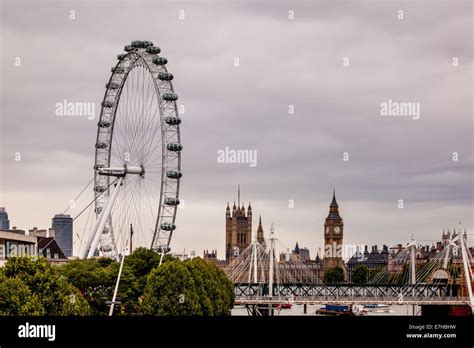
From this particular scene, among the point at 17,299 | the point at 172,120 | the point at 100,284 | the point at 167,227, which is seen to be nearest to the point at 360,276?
the point at 167,227

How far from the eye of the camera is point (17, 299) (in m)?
35.8

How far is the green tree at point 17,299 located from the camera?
3562cm

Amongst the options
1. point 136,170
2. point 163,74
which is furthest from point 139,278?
point 163,74

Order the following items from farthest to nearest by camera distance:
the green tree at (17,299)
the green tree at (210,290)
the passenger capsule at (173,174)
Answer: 1. the passenger capsule at (173,174)
2. the green tree at (210,290)
3. the green tree at (17,299)

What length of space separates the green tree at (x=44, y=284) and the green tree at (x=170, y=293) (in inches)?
535

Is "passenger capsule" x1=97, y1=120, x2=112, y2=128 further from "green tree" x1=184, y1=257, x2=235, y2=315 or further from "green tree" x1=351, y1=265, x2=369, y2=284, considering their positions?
"green tree" x1=351, y1=265, x2=369, y2=284

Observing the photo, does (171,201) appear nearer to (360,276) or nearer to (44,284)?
(44,284)

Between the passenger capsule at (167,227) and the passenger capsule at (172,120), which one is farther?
the passenger capsule at (172,120)

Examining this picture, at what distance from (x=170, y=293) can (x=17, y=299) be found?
57.1 feet

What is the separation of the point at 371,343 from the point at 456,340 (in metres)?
2.85

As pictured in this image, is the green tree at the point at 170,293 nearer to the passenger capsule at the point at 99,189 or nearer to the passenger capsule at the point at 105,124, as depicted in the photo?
the passenger capsule at the point at 99,189

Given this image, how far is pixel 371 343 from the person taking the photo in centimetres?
2962

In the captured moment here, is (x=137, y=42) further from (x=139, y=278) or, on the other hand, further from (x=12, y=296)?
(x=12, y=296)

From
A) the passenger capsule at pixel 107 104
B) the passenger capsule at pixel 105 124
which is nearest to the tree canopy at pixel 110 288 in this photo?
the passenger capsule at pixel 105 124
